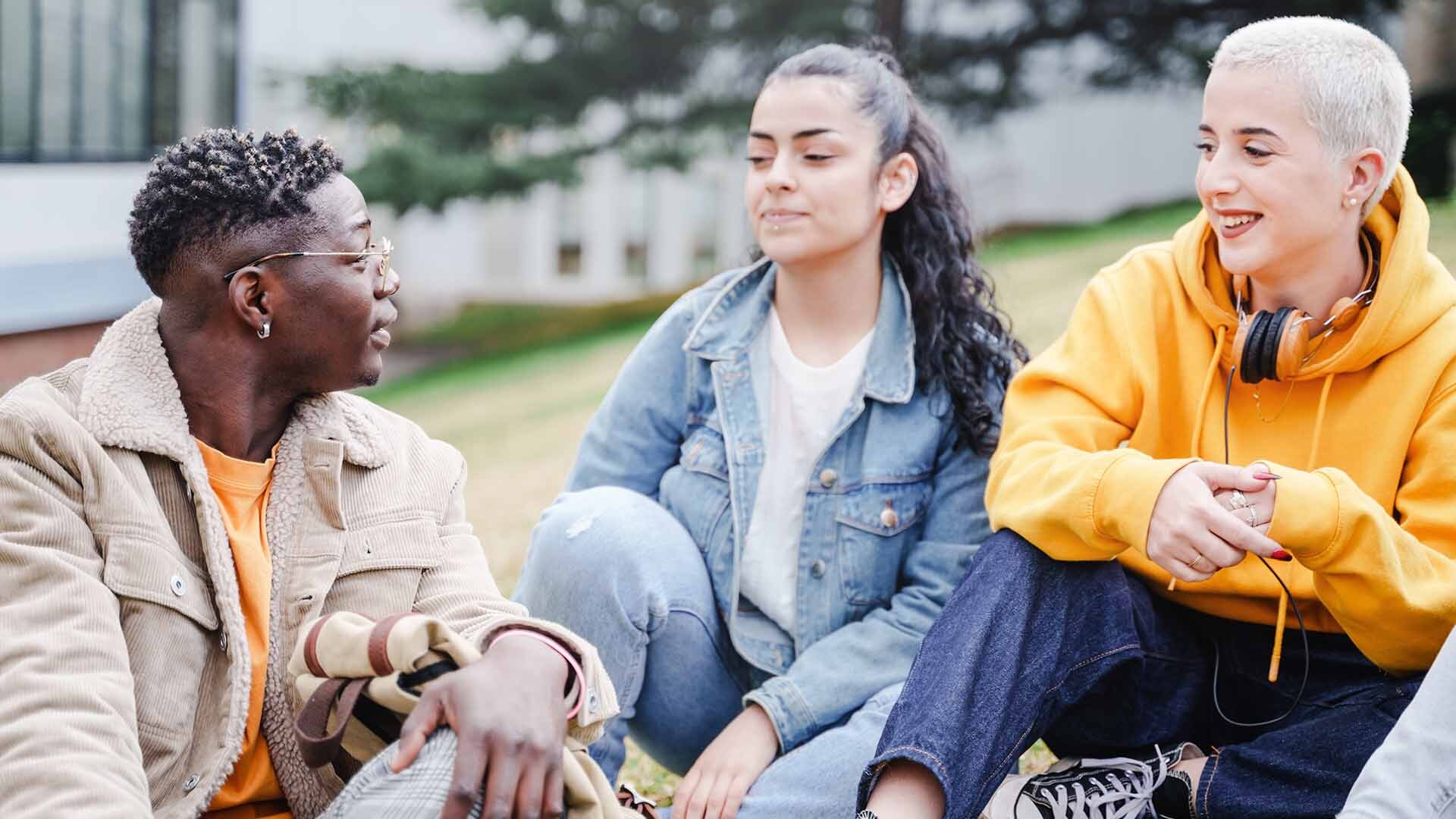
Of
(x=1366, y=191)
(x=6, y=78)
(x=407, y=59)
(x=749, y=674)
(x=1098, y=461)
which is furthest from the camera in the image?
(x=407, y=59)

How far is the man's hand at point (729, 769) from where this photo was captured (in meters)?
2.55

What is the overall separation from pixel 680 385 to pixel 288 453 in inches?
37.3

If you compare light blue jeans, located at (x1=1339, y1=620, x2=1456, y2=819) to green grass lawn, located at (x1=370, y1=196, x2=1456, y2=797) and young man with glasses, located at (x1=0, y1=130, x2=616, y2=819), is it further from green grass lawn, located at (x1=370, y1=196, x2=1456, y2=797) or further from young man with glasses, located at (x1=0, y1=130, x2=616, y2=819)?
green grass lawn, located at (x1=370, y1=196, x2=1456, y2=797)

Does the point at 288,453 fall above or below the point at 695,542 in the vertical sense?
above

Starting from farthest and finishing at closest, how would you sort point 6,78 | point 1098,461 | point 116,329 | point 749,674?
point 6,78, point 749,674, point 1098,461, point 116,329

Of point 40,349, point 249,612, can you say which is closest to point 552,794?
point 249,612

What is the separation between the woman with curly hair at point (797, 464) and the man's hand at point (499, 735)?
0.69 m

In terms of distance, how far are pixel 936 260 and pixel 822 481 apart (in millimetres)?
567

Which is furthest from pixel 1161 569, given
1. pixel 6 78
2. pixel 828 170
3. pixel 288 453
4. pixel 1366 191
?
pixel 6 78

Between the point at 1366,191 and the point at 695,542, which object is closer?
the point at 1366,191

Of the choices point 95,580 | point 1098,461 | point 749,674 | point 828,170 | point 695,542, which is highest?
point 828,170

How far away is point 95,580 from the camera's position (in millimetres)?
1941

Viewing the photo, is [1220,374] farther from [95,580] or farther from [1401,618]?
[95,580]

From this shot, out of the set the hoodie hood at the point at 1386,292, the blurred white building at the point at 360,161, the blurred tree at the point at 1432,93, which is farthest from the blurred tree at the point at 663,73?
the hoodie hood at the point at 1386,292
